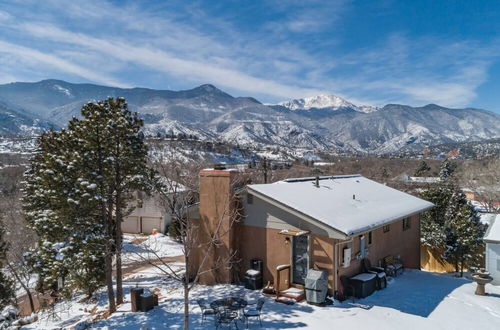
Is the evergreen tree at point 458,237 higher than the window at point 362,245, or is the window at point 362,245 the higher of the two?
the window at point 362,245

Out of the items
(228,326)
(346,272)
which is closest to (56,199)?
(228,326)

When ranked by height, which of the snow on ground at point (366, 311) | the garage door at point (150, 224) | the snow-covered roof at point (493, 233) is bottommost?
the garage door at point (150, 224)

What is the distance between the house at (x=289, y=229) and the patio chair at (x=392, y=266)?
0.28 m

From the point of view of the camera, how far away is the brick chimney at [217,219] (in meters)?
13.7

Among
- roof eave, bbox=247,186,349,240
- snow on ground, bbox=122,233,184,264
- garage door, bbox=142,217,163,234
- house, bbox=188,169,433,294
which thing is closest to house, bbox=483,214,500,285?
house, bbox=188,169,433,294

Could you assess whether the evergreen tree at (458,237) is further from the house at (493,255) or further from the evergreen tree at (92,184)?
the evergreen tree at (92,184)

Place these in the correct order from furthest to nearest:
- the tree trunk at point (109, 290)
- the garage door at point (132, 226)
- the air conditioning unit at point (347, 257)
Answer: the garage door at point (132, 226)
the tree trunk at point (109, 290)
the air conditioning unit at point (347, 257)

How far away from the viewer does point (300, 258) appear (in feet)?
42.2

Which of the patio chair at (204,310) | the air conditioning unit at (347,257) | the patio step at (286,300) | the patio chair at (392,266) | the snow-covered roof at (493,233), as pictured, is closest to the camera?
the patio chair at (204,310)

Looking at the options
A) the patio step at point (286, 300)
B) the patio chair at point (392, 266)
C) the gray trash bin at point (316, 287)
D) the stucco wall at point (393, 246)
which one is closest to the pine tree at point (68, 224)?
the patio step at point (286, 300)

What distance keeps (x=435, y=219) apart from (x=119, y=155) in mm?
20778

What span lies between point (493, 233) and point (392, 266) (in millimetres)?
6113

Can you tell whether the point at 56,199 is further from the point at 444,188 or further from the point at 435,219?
the point at 444,188

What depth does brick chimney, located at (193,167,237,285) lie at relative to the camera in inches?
540
